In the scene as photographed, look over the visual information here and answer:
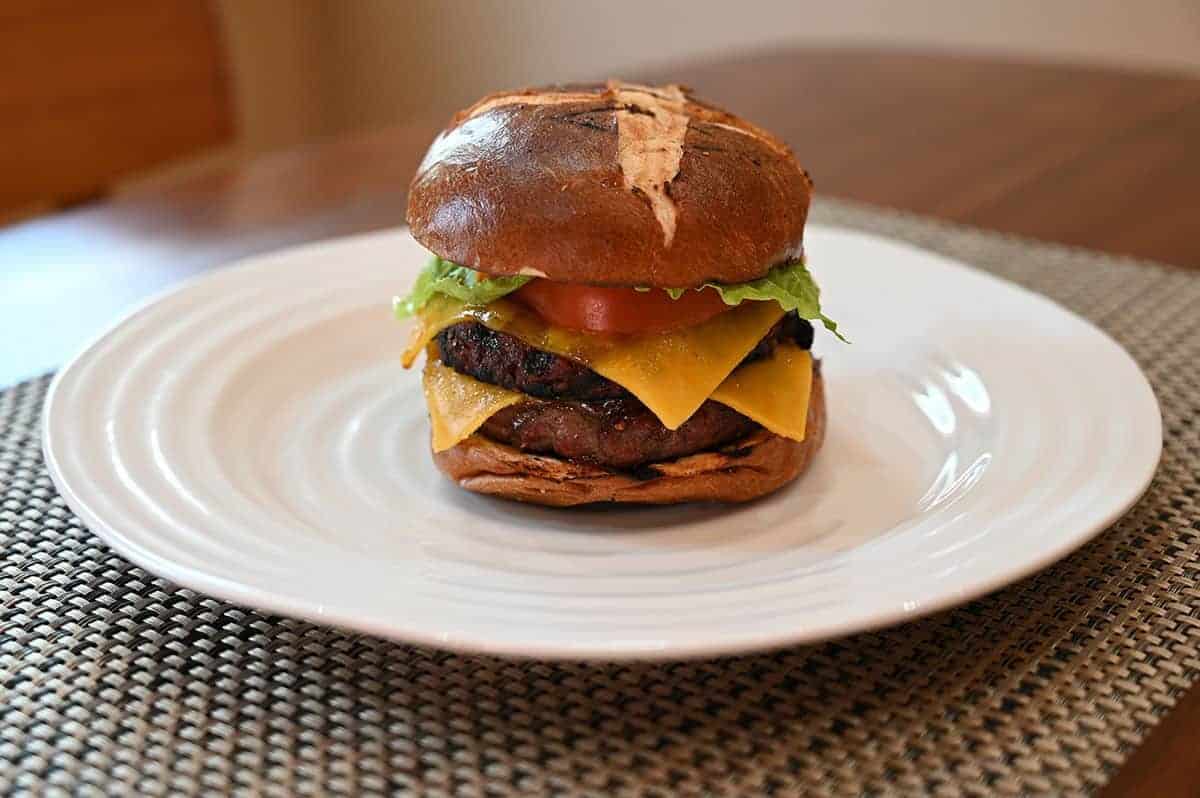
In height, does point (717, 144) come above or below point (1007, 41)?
above

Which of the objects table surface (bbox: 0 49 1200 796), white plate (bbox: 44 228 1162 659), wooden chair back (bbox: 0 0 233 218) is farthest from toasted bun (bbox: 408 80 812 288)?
wooden chair back (bbox: 0 0 233 218)

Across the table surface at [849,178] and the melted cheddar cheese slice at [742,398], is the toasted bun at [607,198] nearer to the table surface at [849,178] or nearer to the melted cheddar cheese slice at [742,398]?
the melted cheddar cheese slice at [742,398]

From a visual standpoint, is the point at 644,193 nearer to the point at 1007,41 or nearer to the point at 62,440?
the point at 62,440

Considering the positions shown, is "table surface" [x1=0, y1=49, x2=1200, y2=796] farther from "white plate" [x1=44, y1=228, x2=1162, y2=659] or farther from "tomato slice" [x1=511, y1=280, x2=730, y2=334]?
"tomato slice" [x1=511, y1=280, x2=730, y2=334]

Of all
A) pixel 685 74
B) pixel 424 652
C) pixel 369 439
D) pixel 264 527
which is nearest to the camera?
pixel 424 652

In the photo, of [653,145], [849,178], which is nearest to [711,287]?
[653,145]

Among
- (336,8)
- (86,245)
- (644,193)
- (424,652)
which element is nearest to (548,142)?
(644,193)

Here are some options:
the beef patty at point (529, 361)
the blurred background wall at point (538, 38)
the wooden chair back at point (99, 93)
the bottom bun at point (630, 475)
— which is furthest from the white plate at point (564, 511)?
the blurred background wall at point (538, 38)
